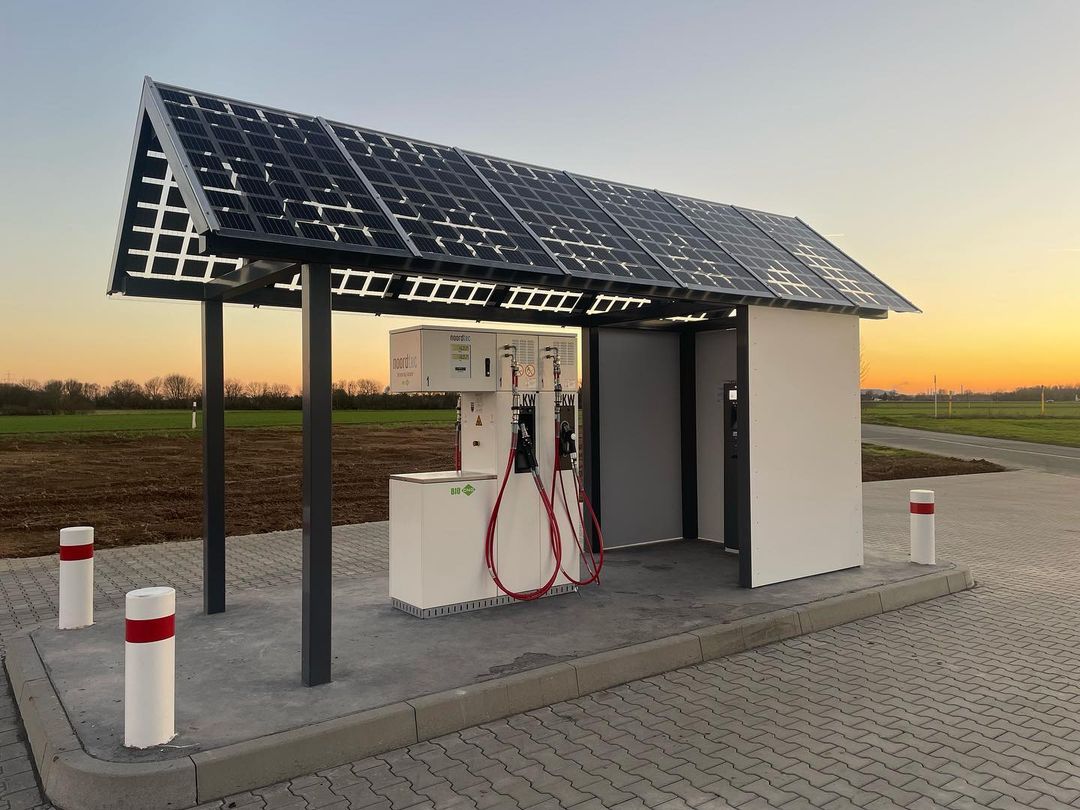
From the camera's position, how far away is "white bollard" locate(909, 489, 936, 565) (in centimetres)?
888

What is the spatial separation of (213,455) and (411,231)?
122 inches

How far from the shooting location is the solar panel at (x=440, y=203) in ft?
19.0

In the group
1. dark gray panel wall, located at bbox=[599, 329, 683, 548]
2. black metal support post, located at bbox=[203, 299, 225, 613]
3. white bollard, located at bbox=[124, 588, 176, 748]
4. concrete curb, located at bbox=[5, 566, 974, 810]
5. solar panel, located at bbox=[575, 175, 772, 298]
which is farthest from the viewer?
dark gray panel wall, located at bbox=[599, 329, 683, 548]

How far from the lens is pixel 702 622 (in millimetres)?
6516

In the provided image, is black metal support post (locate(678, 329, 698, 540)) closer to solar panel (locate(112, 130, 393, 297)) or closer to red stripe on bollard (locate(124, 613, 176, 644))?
solar panel (locate(112, 130, 393, 297))

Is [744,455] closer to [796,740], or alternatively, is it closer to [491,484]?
[491,484]

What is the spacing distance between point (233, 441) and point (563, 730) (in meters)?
33.8

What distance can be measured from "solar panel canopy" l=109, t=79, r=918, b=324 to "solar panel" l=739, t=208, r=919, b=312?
0.15 feet

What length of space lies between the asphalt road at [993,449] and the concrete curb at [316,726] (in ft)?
74.9

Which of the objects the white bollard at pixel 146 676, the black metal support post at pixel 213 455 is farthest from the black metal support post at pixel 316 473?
the black metal support post at pixel 213 455

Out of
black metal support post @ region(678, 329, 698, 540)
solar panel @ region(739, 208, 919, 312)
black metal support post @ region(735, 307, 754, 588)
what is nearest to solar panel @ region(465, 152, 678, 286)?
black metal support post @ region(735, 307, 754, 588)

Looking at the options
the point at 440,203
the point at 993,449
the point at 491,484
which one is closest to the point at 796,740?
the point at 491,484

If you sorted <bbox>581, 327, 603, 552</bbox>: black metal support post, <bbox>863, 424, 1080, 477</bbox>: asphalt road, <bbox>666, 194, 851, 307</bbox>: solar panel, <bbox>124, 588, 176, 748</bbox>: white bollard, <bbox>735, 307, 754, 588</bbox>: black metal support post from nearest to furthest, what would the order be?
<bbox>124, 588, 176, 748</bbox>: white bollard → <bbox>735, 307, 754, 588</bbox>: black metal support post → <bbox>666, 194, 851, 307</bbox>: solar panel → <bbox>581, 327, 603, 552</bbox>: black metal support post → <bbox>863, 424, 1080, 477</bbox>: asphalt road

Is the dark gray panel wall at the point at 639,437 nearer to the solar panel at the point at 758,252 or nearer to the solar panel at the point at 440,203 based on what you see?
the solar panel at the point at 758,252
